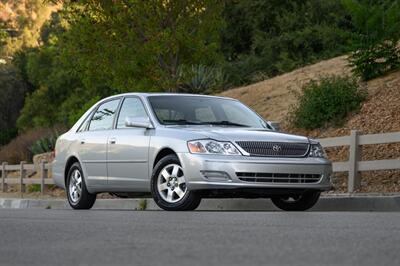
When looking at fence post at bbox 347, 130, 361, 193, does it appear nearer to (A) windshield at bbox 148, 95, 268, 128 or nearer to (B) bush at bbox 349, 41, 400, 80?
(A) windshield at bbox 148, 95, 268, 128

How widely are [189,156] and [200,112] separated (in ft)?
4.52

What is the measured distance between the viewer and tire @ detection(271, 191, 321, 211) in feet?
40.9

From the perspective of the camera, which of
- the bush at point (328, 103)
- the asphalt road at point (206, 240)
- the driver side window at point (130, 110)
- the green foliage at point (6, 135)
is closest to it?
the asphalt road at point (206, 240)

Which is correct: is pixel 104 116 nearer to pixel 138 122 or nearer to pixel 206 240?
pixel 138 122

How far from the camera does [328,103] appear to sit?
19656mm

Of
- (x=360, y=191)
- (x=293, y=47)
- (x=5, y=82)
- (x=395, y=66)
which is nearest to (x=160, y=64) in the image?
(x=395, y=66)

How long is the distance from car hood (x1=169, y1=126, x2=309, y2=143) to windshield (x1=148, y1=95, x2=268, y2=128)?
0.43 metres

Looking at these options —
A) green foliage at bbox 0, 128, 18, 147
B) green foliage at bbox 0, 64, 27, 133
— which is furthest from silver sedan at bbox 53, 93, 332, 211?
green foliage at bbox 0, 64, 27, 133

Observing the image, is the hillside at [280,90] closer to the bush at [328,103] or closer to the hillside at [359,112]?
the hillside at [359,112]

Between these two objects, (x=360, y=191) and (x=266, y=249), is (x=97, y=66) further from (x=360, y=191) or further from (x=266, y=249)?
(x=266, y=249)

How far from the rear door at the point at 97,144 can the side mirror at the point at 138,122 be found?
0.93m

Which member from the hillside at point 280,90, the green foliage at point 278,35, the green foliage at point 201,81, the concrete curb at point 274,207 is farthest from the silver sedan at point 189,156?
the green foliage at point 278,35

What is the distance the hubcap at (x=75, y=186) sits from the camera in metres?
13.8

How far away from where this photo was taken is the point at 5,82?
2194 inches
